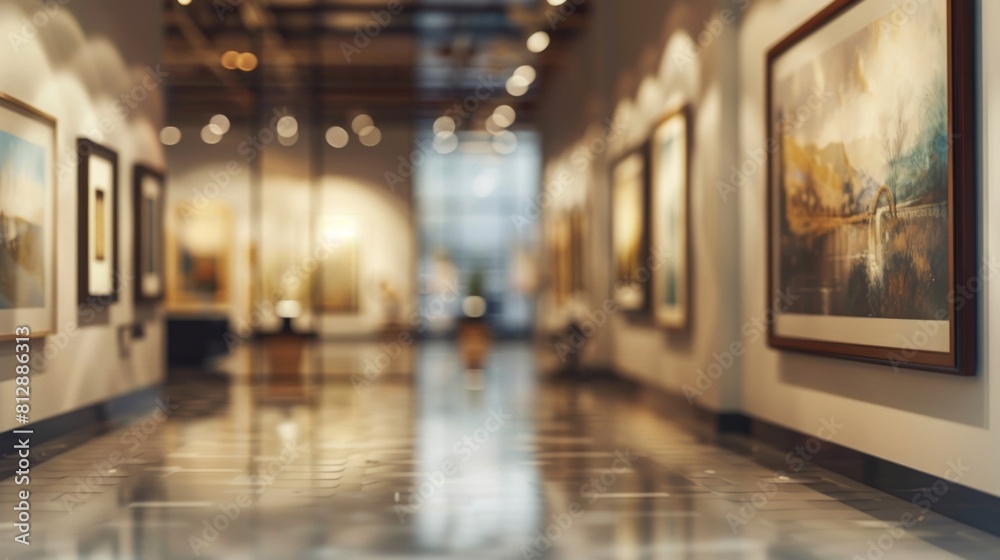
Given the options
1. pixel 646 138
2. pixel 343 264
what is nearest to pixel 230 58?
pixel 343 264

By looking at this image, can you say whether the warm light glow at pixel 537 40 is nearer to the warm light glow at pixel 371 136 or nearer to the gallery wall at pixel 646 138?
the gallery wall at pixel 646 138

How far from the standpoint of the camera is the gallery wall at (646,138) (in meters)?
10.1

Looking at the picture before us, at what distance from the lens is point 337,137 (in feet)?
92.6

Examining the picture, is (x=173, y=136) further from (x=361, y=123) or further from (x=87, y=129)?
(x=87, y=129)

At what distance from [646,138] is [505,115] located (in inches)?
563

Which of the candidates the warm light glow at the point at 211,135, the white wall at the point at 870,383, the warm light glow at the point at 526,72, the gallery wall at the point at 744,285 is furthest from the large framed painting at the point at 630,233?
the warm light glow at the point at 211,135

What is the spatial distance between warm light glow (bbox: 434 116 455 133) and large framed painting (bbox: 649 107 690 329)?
47.8ft

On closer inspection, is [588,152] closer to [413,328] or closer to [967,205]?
[413,328]

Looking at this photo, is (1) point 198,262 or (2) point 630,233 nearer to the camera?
(2) point 630,233

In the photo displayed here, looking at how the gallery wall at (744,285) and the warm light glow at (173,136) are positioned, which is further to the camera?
the warm light glow at (173,136)

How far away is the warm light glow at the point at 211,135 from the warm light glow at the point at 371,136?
12.8 ft

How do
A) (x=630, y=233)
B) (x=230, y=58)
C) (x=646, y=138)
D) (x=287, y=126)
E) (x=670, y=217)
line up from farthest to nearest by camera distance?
(x=287, y=126), (x=230, y=58), (x=630, y=233), (x=646, y=138), (x=670, y=217)

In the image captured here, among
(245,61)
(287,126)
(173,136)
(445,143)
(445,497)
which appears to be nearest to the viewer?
(445,497)

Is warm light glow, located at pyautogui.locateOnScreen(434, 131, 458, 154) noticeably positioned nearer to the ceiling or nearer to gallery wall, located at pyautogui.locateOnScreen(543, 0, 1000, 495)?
the ceiling
